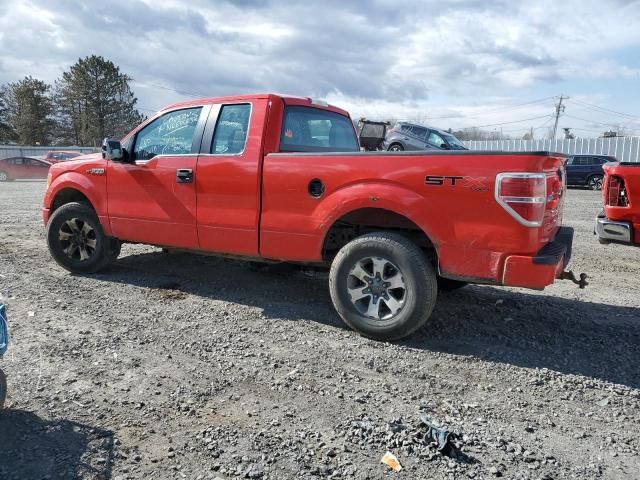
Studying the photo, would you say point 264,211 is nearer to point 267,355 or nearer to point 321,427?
point 267,355

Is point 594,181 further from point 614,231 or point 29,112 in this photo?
point 29,112

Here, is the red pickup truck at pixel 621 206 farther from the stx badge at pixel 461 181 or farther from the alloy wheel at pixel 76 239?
the alloy wheel at pixel 76 239

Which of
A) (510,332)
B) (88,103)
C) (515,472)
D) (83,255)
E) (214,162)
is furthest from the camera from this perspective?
(88,103)

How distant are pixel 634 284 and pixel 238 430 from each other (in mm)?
5340

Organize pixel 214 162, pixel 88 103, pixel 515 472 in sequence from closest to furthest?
pixel 515 472
pixel 214 162
pixel 88 103

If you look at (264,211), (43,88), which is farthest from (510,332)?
(43,88)

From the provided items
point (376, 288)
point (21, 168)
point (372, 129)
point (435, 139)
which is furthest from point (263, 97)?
point (21, 168)

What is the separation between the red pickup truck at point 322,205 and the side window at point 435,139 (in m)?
14.0

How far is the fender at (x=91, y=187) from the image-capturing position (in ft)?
19.0

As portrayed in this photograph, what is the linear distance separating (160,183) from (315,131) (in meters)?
1.70

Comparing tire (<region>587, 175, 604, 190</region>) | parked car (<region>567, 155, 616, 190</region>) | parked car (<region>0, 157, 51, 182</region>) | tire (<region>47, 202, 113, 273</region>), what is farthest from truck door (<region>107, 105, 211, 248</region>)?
parked car (<region>0, 157, 51, 182</region>)

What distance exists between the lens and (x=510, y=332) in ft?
14.7

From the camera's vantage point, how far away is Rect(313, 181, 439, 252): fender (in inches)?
156

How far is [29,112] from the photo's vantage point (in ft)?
174
